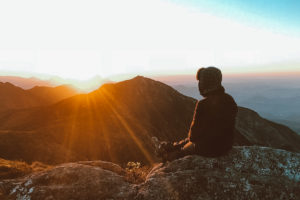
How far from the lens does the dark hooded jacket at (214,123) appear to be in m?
4.93

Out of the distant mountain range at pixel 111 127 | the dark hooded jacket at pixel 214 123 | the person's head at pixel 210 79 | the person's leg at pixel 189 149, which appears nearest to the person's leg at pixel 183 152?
the person's leg at pixel 189 149

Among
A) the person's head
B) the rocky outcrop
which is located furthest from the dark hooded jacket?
the rocky outcrop

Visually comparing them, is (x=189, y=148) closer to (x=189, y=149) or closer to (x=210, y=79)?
(x=189, y=149)

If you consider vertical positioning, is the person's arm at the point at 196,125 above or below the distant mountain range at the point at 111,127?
above

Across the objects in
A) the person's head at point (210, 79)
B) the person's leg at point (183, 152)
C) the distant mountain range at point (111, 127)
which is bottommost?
the distant mountain range at point (111, 127)

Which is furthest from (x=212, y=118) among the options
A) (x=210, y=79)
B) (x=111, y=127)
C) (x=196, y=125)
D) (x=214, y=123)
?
(x=111, y=127)

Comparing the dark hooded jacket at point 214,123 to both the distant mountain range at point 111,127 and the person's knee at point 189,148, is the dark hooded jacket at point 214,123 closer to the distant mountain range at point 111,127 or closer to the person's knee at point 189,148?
the person's knee at point 189,148

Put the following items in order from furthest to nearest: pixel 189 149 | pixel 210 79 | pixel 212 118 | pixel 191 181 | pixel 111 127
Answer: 1. pixel 111 127
2. pixel 189 149
3. pixel 210 79
4. pixel 212 118
5. pixel 191 181

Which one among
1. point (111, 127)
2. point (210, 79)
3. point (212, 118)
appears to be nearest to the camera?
point (212, 118)

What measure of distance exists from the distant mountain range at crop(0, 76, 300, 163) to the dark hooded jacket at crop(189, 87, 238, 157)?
71.7ft

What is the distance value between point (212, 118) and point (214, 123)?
0.16 m

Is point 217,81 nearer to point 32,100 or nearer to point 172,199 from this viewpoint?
point 172,199

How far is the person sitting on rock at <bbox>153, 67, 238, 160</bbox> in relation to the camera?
4938mm

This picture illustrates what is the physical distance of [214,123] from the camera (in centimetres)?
493
